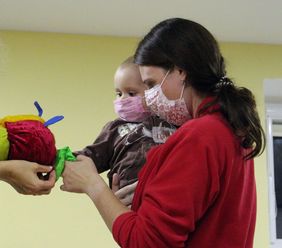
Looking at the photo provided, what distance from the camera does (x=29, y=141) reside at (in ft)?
3.20

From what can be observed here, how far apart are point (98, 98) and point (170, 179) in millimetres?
2039

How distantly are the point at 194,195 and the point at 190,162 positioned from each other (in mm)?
63

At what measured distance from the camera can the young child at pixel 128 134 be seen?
1220 millimetres

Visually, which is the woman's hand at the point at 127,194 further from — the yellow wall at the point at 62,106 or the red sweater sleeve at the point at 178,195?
the yellow wall at the point at 62,106

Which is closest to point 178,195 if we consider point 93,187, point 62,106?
point 93,187

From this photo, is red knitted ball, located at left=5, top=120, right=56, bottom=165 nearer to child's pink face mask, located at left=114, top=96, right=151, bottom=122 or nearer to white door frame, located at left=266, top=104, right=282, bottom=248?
child's pink face mask, located at left=114, top=96, right=151, bottom=122

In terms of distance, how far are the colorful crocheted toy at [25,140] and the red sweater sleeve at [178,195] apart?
0.91 ft

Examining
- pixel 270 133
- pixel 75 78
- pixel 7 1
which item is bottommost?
pixel 270 133

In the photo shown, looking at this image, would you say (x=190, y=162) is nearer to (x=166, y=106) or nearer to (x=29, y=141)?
(x=166, y=106)

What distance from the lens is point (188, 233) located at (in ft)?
2.79

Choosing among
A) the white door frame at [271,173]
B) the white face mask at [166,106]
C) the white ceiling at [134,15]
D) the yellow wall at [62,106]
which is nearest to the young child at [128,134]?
the white face mask at [166,106]

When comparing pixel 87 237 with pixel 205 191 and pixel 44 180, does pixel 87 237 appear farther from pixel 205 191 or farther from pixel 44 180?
pixel 205 191

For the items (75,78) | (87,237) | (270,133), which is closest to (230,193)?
(87,237)

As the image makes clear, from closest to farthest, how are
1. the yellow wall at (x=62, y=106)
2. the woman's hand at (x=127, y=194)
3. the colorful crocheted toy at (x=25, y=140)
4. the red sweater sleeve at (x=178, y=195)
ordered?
1. the red sweater sleeve at (x=178, y=195)
2. the colorful crocheted toy at (x=25, y=140)
3. the woman's hand at (x=127, y=194)
4. the yellow wall at (x=62, y=106)
